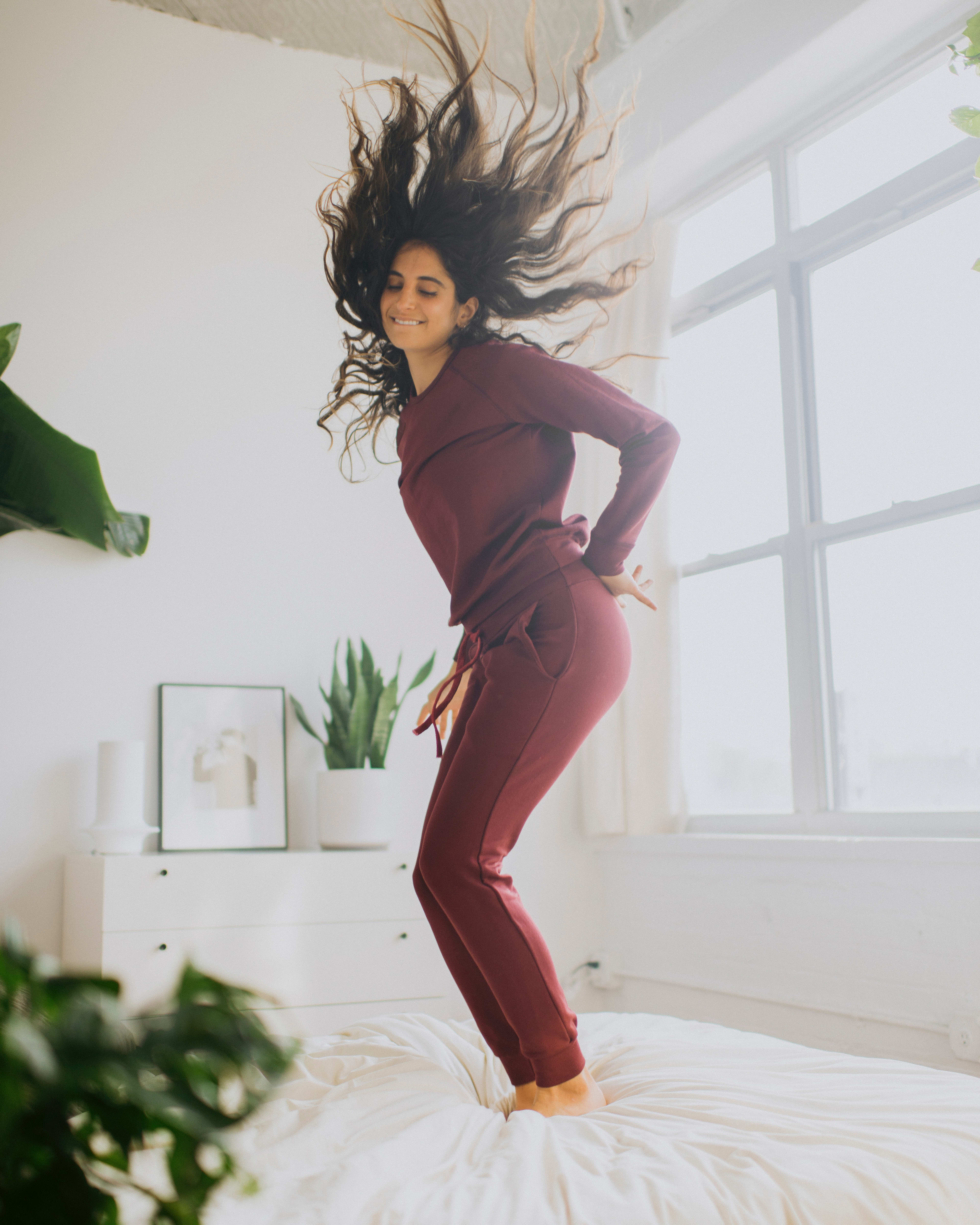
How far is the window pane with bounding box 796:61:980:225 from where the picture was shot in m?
2.71

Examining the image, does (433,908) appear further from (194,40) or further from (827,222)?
(194,40)

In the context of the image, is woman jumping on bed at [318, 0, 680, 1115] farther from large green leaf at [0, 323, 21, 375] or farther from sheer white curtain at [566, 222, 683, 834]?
sheer white curtain at [566, 222, 683, 834]

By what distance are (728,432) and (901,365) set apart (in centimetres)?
68

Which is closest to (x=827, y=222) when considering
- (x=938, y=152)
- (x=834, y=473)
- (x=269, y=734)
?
(x=938, y=152)

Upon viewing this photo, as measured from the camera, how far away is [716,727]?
3.25 m

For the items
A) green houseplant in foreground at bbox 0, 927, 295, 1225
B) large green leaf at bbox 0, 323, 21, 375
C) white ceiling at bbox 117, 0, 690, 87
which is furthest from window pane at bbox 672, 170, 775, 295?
green houseplant in foreground at bbox 0, 927, 295, 1225

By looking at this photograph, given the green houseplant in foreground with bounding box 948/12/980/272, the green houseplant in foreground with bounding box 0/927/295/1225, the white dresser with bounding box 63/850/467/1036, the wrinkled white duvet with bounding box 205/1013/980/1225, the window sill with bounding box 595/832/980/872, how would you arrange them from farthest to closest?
the white dresser with bounding box 63/850/467/1036
the window sill with bounding box 595/832/980/872
the green houseplant in foreground with bounding box 948/12/980/272
the wrinkled white duvet with bounding box 205/1013/980/1225
the green houseplant in foreground with bounding box 0/927/295/1225

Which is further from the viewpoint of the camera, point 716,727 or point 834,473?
point 716,727

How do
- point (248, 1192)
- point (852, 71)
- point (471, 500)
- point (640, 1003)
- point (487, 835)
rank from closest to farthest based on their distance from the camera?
point (248, 1192) < point (487, 835) < point (471, 500) < point (852, 71) < point (640, 1003)

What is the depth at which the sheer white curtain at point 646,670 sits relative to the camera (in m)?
3.12

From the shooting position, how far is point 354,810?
109 inches

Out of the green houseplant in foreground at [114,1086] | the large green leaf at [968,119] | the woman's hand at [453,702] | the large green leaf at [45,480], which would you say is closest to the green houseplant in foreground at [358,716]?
the large green leaf at [45,480]

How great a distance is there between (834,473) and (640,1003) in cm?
173

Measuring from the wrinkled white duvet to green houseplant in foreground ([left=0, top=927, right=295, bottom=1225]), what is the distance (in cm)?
69
